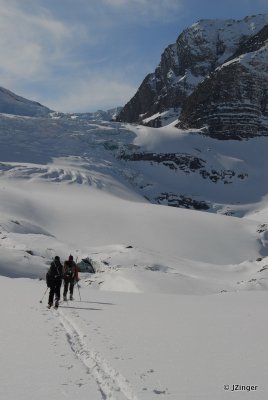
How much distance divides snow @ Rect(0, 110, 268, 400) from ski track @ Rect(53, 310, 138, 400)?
3cm

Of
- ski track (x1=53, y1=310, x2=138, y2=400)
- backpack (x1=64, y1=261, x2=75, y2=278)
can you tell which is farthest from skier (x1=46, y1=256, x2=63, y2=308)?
ski track (x1=53, y1=310, x2=138, y2=400)

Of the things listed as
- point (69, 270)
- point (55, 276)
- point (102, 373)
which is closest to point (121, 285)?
point (69, 270)

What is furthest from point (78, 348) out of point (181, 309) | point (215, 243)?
point (215, 243)

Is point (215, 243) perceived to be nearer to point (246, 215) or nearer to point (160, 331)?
point (246, 215)

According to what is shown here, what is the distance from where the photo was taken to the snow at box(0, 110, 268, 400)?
25.5ft

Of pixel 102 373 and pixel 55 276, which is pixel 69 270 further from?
pixel 102 373

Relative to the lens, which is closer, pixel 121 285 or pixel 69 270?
pixel 69 270

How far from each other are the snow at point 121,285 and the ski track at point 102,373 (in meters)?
0.03

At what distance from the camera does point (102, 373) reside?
794 cm

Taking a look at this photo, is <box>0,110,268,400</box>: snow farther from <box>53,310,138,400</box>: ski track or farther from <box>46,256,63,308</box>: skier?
<box>46,256,63,308</box>: skier

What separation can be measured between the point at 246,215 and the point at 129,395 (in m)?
121

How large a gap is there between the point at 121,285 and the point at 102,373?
32.7 metres

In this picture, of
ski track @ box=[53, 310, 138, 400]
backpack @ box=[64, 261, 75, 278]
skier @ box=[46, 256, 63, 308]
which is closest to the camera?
ski track @ box=[53, 310, 138, 400]

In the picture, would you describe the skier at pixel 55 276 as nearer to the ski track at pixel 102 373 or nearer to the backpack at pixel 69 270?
the backpack at pixel 69 270
